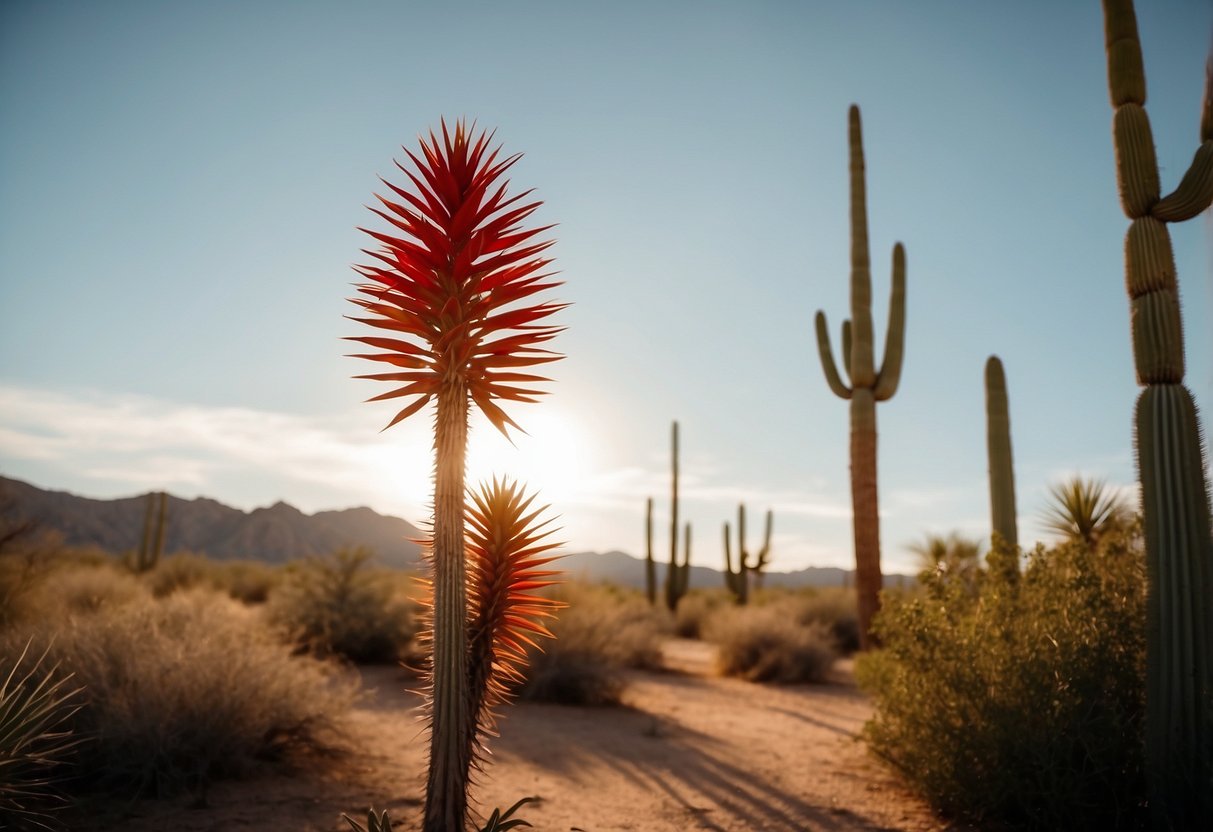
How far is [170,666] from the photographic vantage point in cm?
640

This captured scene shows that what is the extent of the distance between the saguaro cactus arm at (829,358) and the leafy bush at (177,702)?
8.58 m

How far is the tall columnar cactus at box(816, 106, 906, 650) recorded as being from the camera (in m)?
11.9

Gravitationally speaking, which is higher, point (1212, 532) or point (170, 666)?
point (1212, 532)

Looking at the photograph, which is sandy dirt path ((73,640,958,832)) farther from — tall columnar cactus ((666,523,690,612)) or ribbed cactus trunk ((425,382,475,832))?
tall columnar cactus ((666,523,690,612))

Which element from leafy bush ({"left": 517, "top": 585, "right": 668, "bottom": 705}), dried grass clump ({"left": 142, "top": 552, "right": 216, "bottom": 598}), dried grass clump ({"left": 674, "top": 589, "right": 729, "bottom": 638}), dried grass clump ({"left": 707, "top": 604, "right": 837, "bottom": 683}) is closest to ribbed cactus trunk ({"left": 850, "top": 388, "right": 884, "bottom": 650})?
dried grass clump ({"left": 707, "top": 604, "right": 837, "bottom": 683})

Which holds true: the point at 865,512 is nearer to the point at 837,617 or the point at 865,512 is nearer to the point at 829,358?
the point at 829,358

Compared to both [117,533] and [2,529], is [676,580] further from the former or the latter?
[117,533]

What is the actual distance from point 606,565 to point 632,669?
116406 mm

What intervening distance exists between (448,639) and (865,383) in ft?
34.0

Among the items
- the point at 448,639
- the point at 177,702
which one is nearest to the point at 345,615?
the point at 177,702

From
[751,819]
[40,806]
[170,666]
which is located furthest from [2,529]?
[751,819]

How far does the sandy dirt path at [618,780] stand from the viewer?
574 centimetres

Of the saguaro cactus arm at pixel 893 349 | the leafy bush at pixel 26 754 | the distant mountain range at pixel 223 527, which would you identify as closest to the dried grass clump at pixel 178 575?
the leafy bush at pixel 26 754

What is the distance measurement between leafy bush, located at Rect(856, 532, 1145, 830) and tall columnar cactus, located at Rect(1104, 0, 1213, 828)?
1.12 ft
